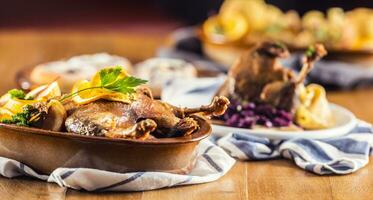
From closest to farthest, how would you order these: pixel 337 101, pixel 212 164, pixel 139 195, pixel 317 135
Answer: pixel 139 195 < pixel 212 164 < pixel 317 135 < pixel 337 101

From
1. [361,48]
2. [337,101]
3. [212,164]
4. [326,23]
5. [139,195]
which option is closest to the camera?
[139,195]

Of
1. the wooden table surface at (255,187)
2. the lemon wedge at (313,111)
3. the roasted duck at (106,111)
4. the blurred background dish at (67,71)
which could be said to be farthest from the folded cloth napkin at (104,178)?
the blurred background dish at (67,71)

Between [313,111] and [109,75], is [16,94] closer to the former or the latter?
[109,75]

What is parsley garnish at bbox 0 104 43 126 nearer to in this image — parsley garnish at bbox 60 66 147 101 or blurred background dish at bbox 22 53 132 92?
parsley garnish at bbox 60 66 147 101

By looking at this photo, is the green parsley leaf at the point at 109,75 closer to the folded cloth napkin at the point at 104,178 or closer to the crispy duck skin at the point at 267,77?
the folded cloth napkin at the point at 104,178

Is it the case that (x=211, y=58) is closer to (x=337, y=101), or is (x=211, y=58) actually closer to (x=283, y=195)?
(x=337, y=101)

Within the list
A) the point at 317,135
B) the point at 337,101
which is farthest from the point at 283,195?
the point at 337,101

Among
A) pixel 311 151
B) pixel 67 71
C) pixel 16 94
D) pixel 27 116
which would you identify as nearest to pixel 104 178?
pixel 27 116

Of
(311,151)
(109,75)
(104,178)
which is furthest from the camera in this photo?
(311,151)
